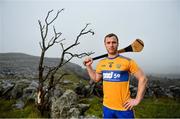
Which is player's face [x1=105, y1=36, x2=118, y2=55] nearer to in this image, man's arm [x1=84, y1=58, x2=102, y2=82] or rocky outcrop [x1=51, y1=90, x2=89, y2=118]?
man's arm [x1=84, y1=58, x2=102, y2=82]

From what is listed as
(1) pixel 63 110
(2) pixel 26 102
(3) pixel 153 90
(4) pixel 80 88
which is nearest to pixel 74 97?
(1) pixel 63 110

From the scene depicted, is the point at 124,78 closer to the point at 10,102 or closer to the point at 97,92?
the point at 10,102

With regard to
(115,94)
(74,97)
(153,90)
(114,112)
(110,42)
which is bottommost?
(153,90)

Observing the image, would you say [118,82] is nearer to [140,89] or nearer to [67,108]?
[140,89]

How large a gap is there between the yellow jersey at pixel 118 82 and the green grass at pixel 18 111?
880cm

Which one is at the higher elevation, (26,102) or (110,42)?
(110,42)

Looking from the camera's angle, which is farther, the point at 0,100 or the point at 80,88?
the point at 80,88

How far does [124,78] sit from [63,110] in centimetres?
706

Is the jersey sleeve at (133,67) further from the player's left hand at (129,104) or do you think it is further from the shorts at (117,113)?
the shorts at (117,113)

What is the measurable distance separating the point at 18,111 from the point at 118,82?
11.5 m

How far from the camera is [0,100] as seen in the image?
674 inches

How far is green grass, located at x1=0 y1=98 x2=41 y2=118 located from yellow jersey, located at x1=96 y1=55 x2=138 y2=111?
347 inches

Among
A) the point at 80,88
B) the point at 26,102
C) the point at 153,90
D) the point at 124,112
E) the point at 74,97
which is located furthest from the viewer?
the point at 153,90

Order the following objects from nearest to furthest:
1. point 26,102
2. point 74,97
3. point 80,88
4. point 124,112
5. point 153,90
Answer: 1. point 124,112
2. point 74,97
3. point 26,102
4. point 80,88
5. point 153,90
